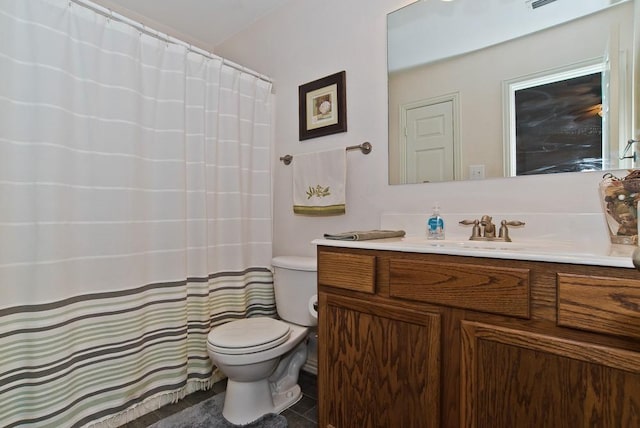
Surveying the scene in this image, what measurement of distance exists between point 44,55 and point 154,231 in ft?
2.68

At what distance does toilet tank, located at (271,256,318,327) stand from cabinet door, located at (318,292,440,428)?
16.0 inches

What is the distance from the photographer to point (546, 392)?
826mm

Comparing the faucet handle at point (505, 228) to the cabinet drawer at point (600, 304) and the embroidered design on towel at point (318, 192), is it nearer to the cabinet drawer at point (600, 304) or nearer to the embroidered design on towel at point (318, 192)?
the cabinet drawer at point (600, 304)

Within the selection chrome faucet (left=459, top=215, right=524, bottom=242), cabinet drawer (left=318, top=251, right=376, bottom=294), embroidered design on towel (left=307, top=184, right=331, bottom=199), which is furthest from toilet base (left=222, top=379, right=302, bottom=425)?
chrome faucet (left=459, top=215, right=524, bottom=242)

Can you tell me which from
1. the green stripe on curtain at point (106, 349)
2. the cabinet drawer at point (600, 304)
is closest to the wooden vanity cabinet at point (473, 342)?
the cabinet drawer at point (600, 304)

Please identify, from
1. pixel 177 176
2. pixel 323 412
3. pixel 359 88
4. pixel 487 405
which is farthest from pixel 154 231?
pixel 487 405

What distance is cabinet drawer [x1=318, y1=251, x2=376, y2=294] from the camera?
1.15 m

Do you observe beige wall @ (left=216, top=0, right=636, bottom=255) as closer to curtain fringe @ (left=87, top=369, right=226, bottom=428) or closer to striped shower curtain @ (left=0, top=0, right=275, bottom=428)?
striped shower curtain @ (left=0, top=0, right=275, bottom=428)

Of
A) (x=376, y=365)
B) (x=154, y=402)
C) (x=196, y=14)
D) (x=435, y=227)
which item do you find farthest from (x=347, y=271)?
(x=196, y=14)

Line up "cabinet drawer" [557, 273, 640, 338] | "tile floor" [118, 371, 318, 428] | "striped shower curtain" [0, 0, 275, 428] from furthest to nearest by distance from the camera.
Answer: "tile floor" [118, 371, 318, 428], "striped shower curtain" [0, 0, 275, 428], "cabinet drawer" [557, 273, 640, 338]

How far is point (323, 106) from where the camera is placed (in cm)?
187

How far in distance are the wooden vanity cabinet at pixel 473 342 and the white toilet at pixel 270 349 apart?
32 cm

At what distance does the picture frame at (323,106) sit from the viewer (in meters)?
1.78

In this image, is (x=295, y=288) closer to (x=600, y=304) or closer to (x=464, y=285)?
(x=464, y=285)
